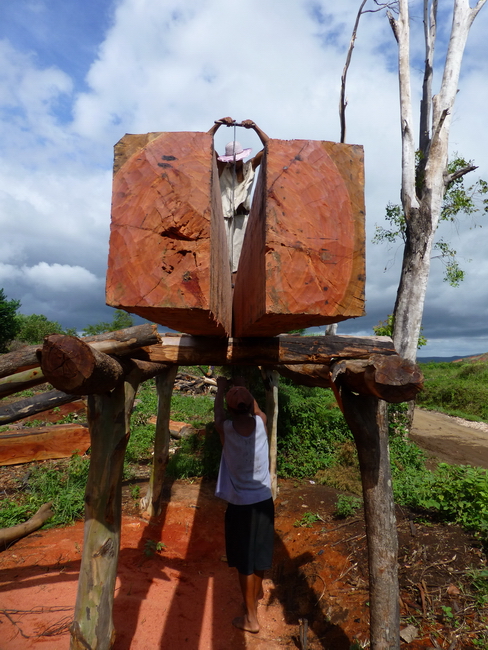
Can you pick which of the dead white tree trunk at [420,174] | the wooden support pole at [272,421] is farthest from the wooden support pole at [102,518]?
the dead white tree trunk at [420,174]

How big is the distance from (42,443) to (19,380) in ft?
18.5

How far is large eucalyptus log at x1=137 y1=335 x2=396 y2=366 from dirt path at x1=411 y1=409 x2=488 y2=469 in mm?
7587

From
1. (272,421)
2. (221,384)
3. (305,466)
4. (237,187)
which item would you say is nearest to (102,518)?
(221,384)

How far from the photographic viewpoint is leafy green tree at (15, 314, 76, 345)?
2244 centimetres

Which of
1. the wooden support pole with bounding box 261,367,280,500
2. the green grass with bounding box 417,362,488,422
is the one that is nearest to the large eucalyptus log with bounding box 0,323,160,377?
the wooden support pole with bounding box 261,367,280,500

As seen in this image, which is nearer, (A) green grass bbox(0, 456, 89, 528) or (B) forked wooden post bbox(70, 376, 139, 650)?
(B) forked wooden post bbox(70, 376, 139, 650)

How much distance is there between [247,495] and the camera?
3412mm

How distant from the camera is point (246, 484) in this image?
3.43 metres

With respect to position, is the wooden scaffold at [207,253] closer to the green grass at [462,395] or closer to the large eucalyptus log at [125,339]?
the large eucalyptus log at [125,339]

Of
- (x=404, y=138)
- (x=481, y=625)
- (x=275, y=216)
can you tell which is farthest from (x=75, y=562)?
(x=404, y=138)

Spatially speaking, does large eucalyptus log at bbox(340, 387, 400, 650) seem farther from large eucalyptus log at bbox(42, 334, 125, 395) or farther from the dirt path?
the dirt path

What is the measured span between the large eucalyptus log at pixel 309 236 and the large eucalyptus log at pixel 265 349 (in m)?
0.91

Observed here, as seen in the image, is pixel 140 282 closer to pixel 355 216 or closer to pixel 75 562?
pixel 355 216

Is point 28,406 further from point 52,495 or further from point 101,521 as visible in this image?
point 101,521
